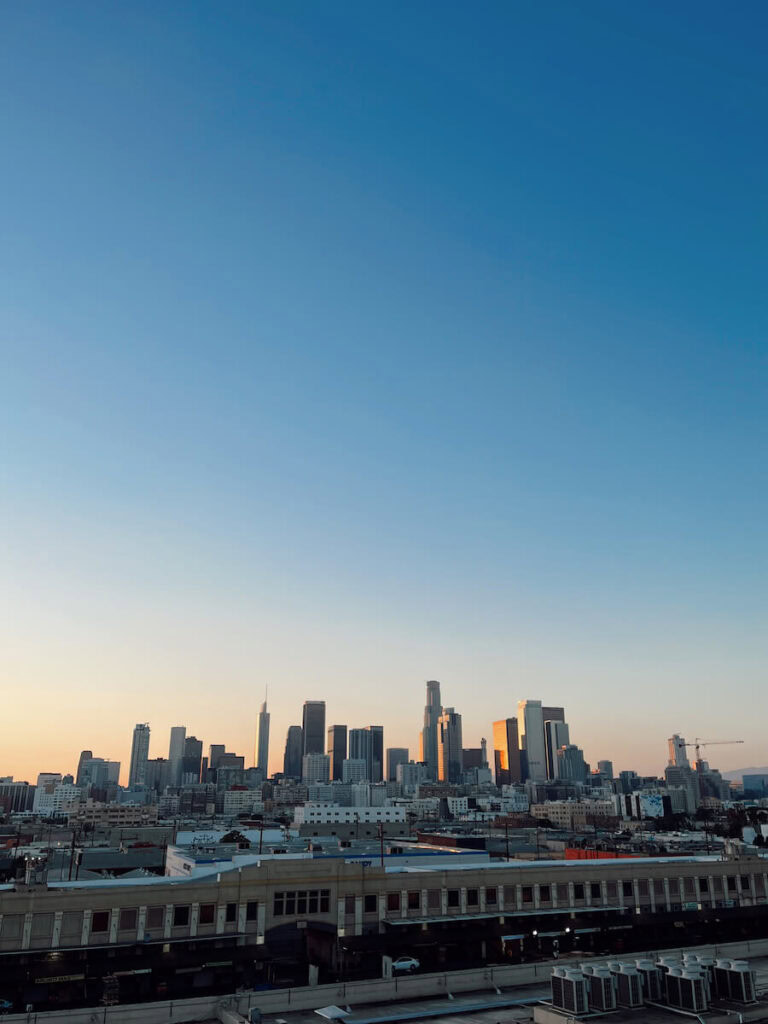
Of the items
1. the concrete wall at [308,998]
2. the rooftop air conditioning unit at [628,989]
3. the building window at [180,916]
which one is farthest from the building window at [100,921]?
the rooftop air conditioning unit at [628,989]

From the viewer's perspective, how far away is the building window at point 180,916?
53.2 m

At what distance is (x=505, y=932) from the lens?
204ft

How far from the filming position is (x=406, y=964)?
58219 millimetres

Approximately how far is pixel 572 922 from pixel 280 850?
38.9m

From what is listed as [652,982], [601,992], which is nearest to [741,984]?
[652,982]

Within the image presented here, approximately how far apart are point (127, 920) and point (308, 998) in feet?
56.2

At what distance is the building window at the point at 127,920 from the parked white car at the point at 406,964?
18.1 metres

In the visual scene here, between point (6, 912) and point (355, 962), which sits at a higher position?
point (6, 912)

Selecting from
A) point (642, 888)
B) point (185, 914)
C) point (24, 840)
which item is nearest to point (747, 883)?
point (642, 888)

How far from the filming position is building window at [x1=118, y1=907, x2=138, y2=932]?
51656 mm

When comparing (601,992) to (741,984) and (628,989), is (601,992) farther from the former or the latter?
(741,984)

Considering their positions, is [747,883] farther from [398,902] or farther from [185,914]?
[185,914]

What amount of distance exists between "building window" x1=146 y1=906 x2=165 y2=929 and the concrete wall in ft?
44.7

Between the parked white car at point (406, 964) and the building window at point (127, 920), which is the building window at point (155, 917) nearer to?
the building window at point (127, 920)
